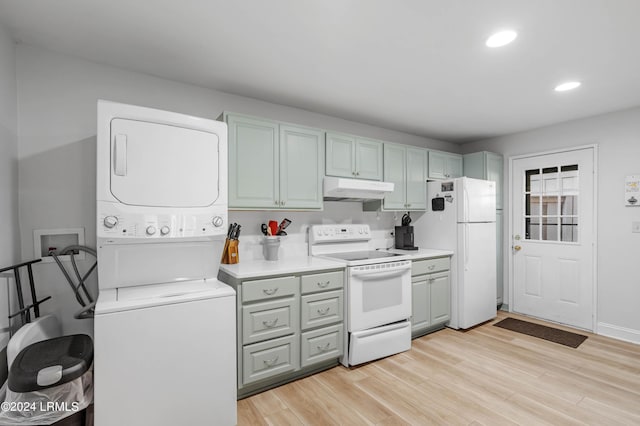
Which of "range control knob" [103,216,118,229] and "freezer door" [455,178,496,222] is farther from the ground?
"freezer door" [455,178,496,222]

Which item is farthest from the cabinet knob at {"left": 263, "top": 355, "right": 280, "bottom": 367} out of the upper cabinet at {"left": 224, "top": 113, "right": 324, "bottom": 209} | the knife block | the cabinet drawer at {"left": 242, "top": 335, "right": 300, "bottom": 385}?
the upper cabinet at {"left": 224, "top": 113, "right": 324, "bottom": 209}

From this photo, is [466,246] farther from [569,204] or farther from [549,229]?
[569,204]

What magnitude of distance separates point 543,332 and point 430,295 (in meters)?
1.39

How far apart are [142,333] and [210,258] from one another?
2.02 feet

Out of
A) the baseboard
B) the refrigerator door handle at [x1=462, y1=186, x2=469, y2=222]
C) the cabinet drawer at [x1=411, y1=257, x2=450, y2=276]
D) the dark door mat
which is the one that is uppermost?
the refrigerator door handle at [x1=462, y1=186, x2=469, y2=222]

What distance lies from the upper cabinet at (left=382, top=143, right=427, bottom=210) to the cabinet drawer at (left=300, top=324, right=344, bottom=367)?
149 centimetres

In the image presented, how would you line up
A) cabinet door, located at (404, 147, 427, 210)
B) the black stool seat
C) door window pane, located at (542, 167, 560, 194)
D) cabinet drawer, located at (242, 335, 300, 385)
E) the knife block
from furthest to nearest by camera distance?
door window pane, located at (542, 167, 560, 194) < cabinet door, located at (404, 147, 427, 210) < the knife block < cabinet drawer, located at (242, 335, 300, 385) < the black stool seat

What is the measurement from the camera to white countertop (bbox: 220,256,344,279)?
227 centimetres

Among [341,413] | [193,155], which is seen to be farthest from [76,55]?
[341,413]

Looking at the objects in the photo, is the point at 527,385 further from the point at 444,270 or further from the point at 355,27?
the point at 355,27

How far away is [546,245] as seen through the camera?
3955 mm

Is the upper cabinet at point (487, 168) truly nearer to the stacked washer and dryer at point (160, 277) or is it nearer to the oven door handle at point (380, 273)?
the oven door handle at point (380, 273)

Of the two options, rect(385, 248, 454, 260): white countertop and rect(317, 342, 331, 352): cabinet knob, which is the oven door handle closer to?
rect(385, 248, 454, 260): white countertop

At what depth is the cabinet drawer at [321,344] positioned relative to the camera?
8.15 ft
